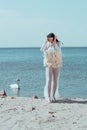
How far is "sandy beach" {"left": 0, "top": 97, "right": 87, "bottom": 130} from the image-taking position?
31.4ft

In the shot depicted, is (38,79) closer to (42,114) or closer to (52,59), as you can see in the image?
(52,59)

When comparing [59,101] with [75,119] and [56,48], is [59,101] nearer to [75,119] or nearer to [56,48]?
[56,48]

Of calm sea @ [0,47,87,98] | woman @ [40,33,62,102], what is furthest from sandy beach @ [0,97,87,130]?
calm sea @ [0,47,87,98]

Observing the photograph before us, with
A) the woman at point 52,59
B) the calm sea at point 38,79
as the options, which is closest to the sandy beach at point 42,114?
the woman at point 52,59

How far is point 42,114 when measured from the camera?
34.7ft

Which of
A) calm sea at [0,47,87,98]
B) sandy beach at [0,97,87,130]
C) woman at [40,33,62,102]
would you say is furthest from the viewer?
calm sea at [0,47,87,98]

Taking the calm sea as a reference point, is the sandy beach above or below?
above

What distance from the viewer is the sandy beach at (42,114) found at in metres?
9.58

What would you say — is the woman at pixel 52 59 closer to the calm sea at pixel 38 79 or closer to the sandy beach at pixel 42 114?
the sandy beach at pixel 42 114

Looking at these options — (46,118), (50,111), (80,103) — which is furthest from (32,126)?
(80,103)

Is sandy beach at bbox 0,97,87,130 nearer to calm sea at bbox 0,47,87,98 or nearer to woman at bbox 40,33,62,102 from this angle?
woman at bbox 40,33,62,102

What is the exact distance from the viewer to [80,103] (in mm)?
12094

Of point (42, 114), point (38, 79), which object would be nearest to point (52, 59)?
point (42, 114)

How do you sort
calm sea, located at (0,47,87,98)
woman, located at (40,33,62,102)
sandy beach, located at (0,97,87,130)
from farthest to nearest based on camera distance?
calm sea, located at (0,47,87,98)
woman, located at (40,33,62,102)
sandy beach, located at (0,97,87,130)
